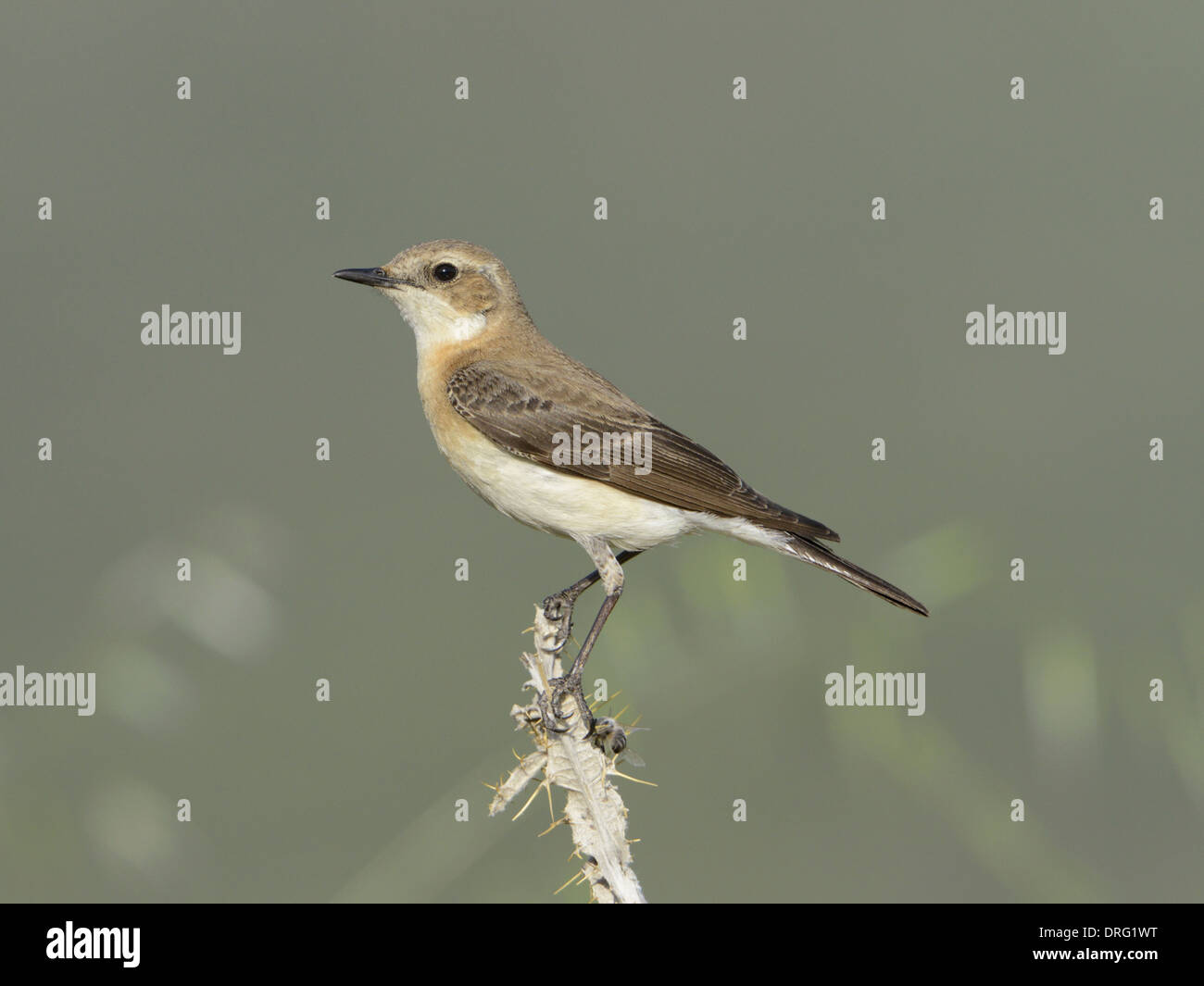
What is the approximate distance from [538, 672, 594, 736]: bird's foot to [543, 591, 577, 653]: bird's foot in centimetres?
43

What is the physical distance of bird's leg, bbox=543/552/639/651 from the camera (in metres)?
5.95

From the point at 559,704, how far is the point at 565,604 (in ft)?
5.09

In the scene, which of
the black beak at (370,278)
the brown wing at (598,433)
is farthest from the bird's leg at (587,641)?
the black beak at (370,278)

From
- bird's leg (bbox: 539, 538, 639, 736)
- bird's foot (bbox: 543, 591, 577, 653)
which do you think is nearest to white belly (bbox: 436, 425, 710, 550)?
bird's leg (bbox: 539, 538, 639, 736)

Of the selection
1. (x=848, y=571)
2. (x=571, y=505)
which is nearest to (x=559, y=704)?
(x=571, y=505)

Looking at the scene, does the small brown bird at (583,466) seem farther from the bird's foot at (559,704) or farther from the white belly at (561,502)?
the bird's foot at (559,704)

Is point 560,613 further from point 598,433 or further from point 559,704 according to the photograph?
point 559,704

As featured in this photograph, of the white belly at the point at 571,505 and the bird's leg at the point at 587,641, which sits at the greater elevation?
the white belly at the point at 571,505

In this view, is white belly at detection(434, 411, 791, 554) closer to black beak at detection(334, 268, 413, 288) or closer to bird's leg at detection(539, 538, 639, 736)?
bird's leg at detection(539, 538, 639, 736)

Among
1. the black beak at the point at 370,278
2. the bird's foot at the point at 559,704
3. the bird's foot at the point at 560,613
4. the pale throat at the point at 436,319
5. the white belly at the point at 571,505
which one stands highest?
the black beak at the point at 370,278

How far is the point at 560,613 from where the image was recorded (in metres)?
6.55

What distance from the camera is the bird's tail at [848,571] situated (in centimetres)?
632

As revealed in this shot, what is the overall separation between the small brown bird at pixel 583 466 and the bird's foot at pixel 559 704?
3.84ft

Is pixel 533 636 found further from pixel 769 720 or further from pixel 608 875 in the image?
pixel 769 720
